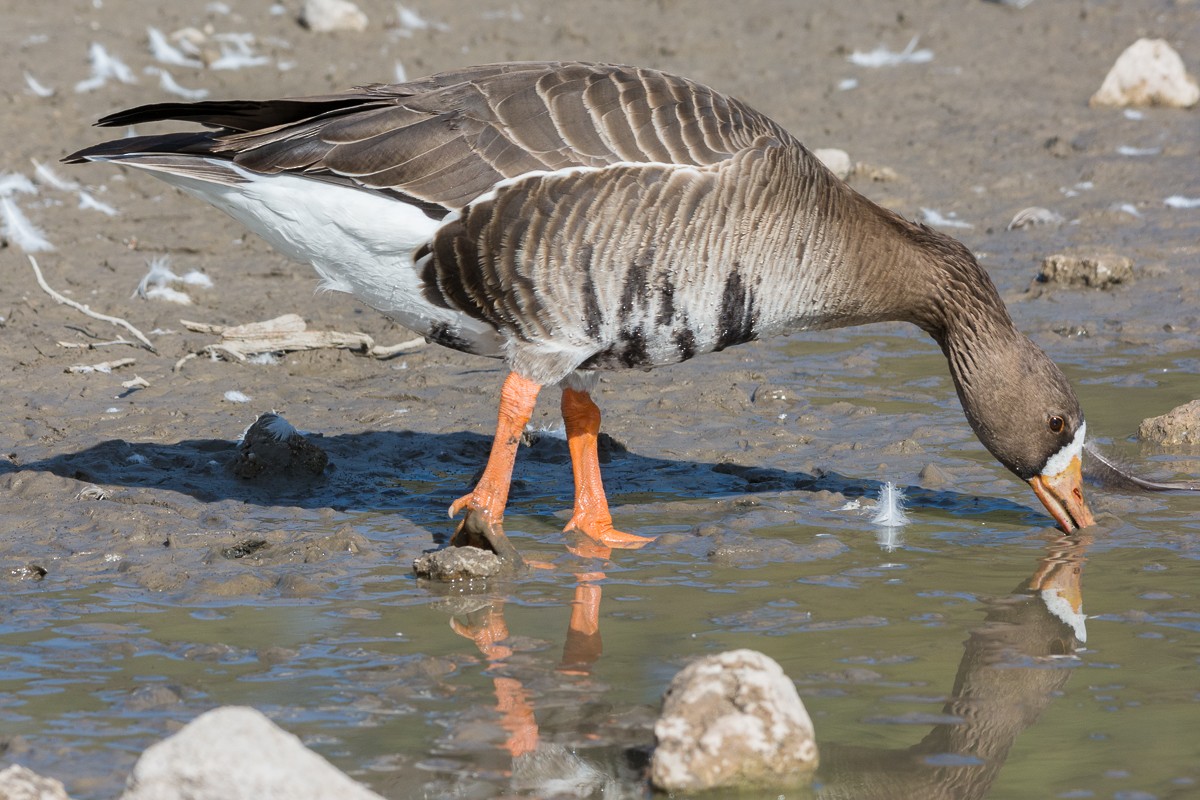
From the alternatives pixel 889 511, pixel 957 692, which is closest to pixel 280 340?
pixel 889 511

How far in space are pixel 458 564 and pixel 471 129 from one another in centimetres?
184

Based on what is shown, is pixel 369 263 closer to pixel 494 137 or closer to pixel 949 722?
pixel 494 137

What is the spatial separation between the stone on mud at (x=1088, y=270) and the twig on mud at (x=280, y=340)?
4528 millimetres

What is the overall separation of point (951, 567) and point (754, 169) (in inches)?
74.1

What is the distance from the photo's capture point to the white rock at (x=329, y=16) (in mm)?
15836

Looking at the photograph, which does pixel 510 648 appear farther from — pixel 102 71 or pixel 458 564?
pixel 102 71

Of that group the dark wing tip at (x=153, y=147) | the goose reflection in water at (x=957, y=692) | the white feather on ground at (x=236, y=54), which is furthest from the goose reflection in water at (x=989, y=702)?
the white feather on ground at (x=236, y=54)

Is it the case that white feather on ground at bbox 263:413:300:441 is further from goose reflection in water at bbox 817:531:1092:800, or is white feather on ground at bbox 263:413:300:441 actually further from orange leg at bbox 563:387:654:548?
goose reflection in water at bbox 817:531:1092:800

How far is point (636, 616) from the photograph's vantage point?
18.0 ft

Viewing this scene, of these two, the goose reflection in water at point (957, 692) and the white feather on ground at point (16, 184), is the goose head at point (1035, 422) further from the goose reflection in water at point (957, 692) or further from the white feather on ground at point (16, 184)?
the white feather on ground at point (16, 184)

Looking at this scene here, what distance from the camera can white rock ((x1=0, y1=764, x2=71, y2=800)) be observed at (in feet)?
11.8

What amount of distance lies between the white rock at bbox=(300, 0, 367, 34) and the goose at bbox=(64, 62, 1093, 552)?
9734mm

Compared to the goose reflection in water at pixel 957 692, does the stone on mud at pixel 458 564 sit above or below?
above

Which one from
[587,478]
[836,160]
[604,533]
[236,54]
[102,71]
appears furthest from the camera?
[236,54]
